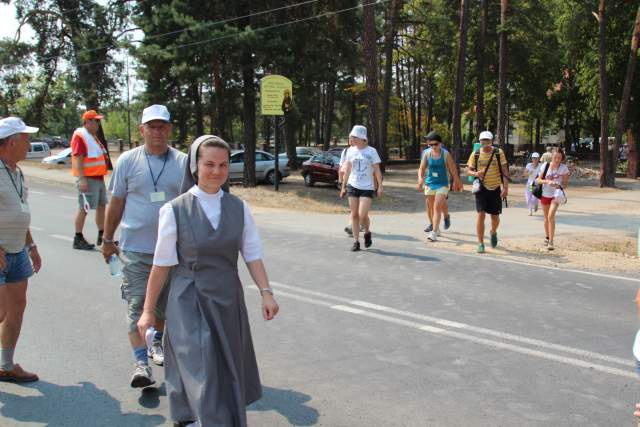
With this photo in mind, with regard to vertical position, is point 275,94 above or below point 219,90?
below

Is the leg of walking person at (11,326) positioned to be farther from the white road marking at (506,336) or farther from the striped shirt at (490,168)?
the striped shirt at (490,168)

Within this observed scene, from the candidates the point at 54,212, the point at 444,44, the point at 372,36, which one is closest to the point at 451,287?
the point at 54,212

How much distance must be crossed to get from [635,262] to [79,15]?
35.7 m

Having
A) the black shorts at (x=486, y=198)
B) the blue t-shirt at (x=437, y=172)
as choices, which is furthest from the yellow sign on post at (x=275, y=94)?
the black shorts at (x=486, y=198)

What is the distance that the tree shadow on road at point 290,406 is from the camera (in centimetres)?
392

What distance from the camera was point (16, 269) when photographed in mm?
4336

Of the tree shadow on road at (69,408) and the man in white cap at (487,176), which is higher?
the man in white cap at (487,176)

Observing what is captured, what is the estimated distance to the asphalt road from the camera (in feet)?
13.3

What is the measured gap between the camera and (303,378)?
4594 millimetres

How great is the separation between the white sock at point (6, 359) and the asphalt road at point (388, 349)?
13 cm

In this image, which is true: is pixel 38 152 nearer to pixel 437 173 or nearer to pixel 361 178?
pixel 437 173

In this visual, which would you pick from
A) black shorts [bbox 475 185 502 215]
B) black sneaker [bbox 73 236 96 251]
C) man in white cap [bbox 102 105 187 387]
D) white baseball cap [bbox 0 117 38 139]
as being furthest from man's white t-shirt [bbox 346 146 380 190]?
white baseball cap [bbox 0 117 38 139]

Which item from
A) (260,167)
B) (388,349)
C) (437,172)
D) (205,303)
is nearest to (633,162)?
(260,167)

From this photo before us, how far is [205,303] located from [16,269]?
6.24 feet
